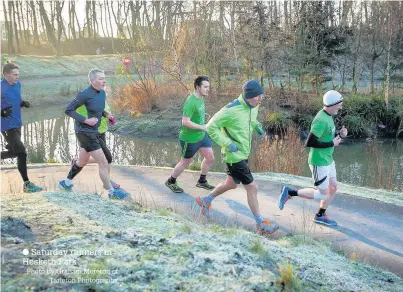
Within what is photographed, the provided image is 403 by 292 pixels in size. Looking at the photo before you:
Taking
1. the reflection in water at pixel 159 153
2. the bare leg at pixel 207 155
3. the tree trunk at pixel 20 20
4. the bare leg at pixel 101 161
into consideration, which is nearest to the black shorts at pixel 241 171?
the bare leg at pixel 101 161

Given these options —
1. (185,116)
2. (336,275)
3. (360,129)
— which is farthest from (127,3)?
(336,275)

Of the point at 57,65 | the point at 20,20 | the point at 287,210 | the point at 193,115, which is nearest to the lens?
the point at 287,210

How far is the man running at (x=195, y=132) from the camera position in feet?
23.7

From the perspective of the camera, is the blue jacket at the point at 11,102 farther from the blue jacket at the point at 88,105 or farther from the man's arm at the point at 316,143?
the man's arm at the point at 316,143

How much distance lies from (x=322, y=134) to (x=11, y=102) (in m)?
4.52

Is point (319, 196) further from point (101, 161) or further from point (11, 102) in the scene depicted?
point (11, 102)

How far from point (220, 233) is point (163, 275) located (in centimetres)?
143

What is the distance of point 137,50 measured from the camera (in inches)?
965

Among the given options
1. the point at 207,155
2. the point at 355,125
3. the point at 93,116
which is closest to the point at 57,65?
the point at 355,125

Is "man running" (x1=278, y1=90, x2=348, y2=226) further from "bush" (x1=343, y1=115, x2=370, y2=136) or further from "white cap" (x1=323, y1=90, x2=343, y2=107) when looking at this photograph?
"bush" (x1=343, y1=115, x2=370, y2=136)

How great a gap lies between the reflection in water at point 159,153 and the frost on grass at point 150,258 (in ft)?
22.9

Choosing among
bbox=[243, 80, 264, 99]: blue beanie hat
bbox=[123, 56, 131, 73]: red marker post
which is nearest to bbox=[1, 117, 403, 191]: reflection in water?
bbox=[123, 56, 131, 73]: red marker post

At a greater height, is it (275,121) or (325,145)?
(325,145)

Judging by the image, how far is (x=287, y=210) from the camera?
22.5ft
